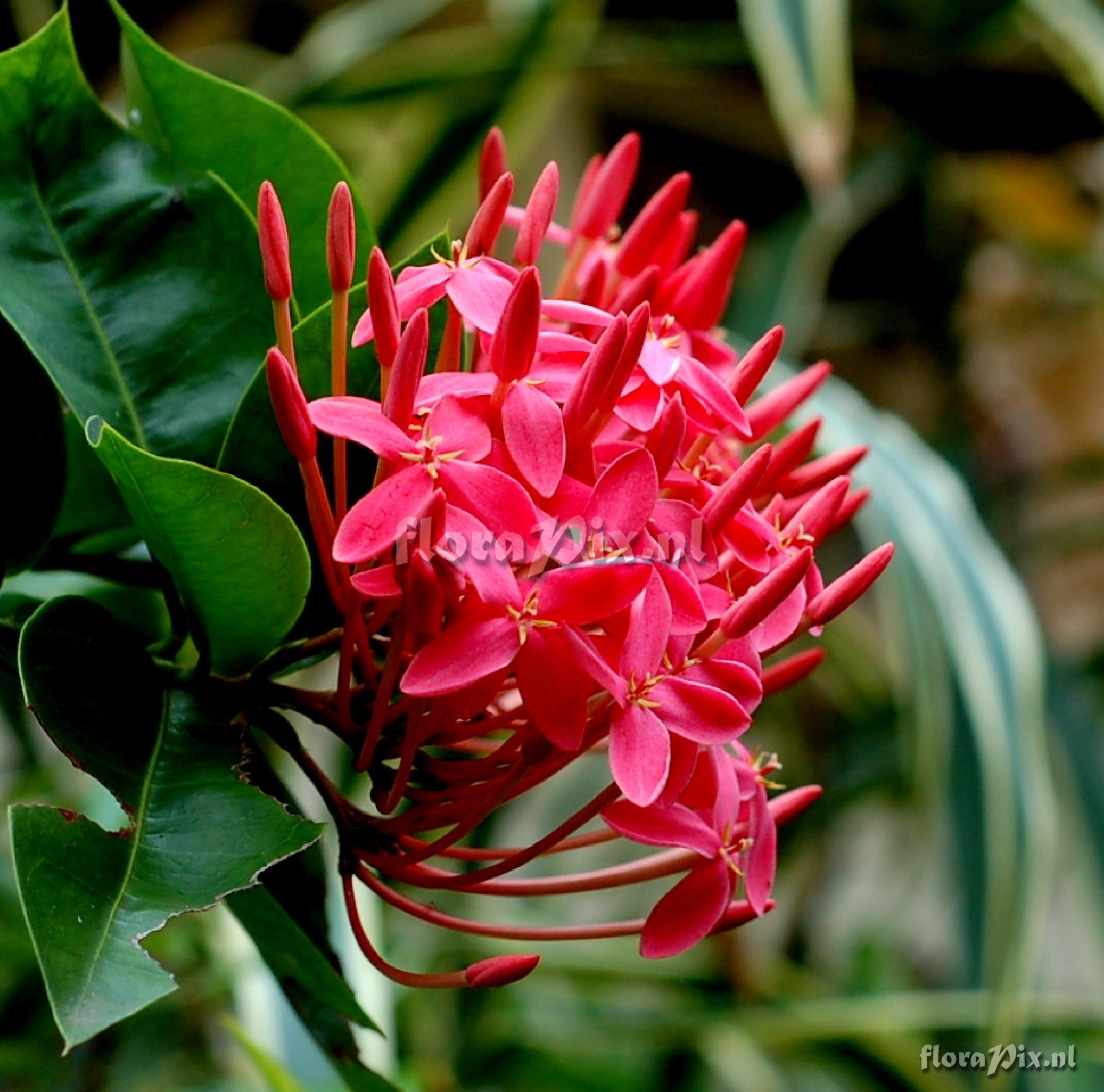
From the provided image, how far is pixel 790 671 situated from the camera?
322mm

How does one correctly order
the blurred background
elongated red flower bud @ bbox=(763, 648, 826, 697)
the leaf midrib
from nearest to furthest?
the leaf midrib → elongated red flower bud @ bbox=(763, 648, 826, 697) → the blurred background

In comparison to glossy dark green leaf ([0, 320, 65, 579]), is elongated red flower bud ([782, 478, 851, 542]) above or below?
below

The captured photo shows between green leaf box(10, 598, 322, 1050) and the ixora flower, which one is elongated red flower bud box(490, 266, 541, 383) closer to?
the ixora flower

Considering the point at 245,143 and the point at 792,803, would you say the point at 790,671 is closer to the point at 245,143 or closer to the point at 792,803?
the point at 792,803

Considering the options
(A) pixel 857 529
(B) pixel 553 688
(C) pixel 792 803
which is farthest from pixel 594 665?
(A) pixel 857 529

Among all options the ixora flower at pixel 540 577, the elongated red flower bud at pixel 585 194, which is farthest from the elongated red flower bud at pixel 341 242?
the elongated red flower bud at pixel 585 194

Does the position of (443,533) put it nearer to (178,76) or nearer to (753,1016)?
(178,76)

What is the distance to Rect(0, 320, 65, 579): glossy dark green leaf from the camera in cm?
30

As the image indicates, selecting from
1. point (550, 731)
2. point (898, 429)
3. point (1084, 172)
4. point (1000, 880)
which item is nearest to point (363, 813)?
point (550, 731)

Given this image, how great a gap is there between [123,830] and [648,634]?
0.39 feet

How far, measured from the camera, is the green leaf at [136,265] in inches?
12.4

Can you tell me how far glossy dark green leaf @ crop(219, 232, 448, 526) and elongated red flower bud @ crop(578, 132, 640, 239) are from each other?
0.10 m

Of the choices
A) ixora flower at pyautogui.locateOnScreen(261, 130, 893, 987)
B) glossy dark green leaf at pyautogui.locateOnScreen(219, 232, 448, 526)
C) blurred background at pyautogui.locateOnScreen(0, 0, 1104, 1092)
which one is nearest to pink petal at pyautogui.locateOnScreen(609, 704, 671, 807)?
ixora flower at pyautogui.locateOnScreen(261, 130, 893, 987)

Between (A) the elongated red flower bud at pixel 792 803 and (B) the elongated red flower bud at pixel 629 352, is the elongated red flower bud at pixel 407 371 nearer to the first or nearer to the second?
(B) the elongated red flower bud at pixel 629 352
